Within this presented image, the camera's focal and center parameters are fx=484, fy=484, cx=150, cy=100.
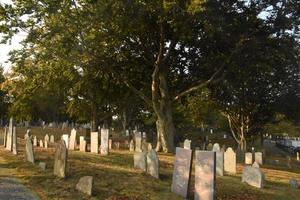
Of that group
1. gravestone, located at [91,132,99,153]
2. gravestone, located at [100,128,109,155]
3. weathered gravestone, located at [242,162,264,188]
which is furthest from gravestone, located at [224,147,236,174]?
gravestone, located at [91,132,99,153]

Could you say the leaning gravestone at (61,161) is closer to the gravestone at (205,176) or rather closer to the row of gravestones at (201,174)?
the row of gravestones at (201,174)

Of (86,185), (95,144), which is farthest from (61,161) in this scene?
(95,144)

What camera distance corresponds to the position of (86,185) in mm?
13133

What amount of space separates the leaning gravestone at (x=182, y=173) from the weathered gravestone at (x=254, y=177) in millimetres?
3185

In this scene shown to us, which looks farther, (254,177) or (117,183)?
(254,177)

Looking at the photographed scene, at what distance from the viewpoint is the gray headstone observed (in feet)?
42.5

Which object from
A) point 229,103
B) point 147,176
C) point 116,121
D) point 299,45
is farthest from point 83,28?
point 116,121

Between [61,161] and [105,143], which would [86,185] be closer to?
[61,161]

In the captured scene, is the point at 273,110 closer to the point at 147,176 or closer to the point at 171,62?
the point at 171,62

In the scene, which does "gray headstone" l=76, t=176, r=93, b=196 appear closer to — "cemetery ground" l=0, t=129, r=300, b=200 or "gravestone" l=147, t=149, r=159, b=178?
"cemetery ground" l=0, t=129, r=300, b=200

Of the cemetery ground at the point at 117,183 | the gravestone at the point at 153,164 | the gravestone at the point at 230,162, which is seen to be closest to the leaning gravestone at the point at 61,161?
the cemetery ground at the point at 117,183

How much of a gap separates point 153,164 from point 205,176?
3416mm

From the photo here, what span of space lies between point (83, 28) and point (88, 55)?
3030 mm

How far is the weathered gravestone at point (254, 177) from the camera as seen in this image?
15625mm
